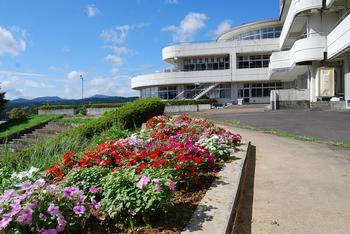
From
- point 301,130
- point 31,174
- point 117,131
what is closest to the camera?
point 31,174

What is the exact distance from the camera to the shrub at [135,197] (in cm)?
323

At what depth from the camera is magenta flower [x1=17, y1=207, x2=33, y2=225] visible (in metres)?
2.62

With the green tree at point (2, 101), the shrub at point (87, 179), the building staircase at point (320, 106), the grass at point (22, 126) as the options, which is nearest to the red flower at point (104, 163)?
the shrub at point (87, 179)

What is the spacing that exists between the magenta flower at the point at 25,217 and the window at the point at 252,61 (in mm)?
48028

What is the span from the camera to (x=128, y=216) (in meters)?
3.29

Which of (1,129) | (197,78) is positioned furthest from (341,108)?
(197,78)

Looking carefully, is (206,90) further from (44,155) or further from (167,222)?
(167,222)

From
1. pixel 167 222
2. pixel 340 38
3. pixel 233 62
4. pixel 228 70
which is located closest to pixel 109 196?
pixel 167 222

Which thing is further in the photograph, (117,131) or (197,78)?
(197,78)

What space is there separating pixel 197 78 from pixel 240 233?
150 ft

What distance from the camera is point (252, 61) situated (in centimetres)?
4919

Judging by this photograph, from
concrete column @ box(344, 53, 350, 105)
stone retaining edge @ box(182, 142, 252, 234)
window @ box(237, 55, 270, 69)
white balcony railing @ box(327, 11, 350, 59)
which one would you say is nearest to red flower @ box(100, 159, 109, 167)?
stone retaining edge @ box(182, 142, 252, 234)

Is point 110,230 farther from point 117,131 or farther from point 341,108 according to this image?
point 341,108

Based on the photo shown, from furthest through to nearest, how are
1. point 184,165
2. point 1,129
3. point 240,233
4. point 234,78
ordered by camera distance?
1. point 234,78
2. point 1,129
3. point 184,165
4. point 240,233
